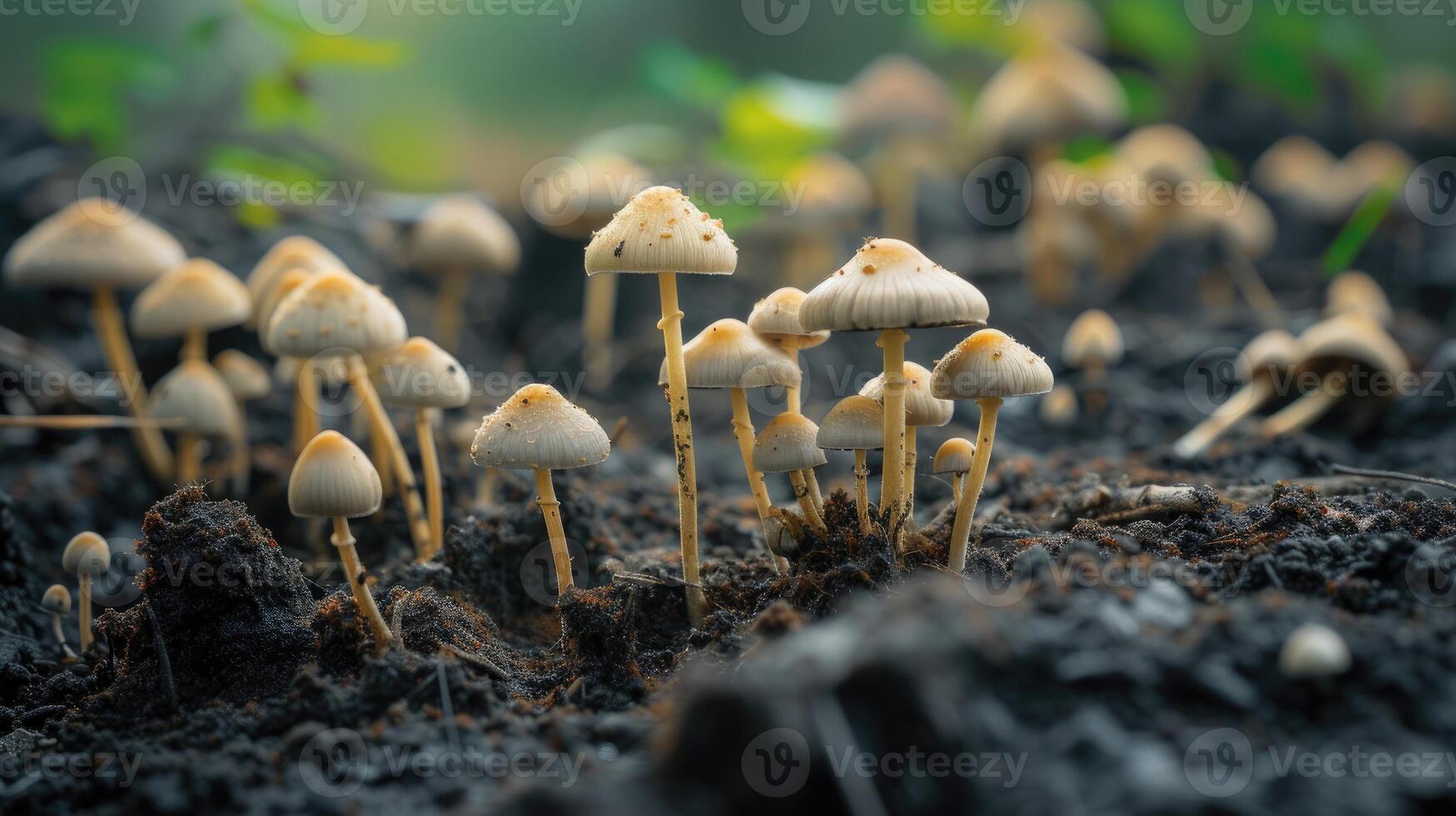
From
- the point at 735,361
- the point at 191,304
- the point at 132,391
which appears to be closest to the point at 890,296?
the point at 735,361

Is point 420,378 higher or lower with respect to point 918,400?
→ higher

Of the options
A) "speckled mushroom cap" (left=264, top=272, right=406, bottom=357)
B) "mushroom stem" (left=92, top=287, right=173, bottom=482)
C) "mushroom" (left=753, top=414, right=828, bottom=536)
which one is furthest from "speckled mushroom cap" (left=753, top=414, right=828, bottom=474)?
"mushroom stem" (left=92, top=287, right=173, bottom=482)

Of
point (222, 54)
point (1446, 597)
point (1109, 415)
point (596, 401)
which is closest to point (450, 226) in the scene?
point (596, 401)

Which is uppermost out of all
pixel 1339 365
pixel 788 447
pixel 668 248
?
pixel 668 248

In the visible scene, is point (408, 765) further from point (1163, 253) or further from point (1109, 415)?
point (1163, 253)

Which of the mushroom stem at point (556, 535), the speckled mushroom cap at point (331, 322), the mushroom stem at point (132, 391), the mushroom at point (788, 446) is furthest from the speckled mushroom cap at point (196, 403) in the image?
the mushroom at point (788, 446)

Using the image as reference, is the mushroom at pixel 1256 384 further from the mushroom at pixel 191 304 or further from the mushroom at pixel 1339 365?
the mushroom at pixel 191 304

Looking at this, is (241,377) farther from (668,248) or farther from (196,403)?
(668,248)
